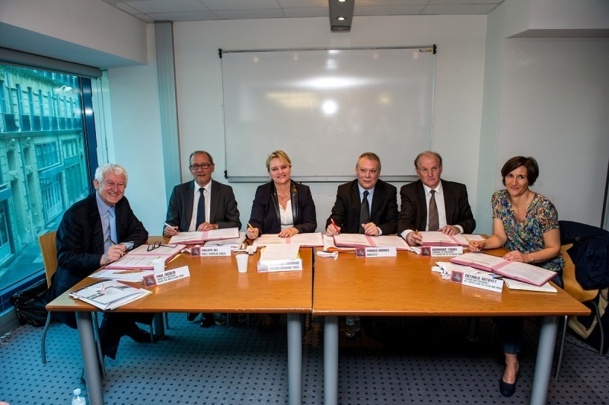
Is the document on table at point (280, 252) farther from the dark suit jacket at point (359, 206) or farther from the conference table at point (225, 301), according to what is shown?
the dark suit jacket at point (359, 206)

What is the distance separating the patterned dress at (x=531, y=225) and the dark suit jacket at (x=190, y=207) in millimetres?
1977

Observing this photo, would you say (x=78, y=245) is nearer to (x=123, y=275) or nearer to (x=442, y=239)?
(x=123, y=275)

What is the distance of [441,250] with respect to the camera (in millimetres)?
2238

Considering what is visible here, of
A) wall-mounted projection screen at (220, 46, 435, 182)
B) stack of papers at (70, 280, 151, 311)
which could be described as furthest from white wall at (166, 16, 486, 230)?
stack of papers at (70, 280, 151, 311)

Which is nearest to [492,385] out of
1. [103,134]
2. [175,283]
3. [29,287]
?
[175,283]

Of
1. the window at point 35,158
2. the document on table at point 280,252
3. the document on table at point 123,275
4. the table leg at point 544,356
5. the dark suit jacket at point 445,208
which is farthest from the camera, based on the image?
the window at point 35,158

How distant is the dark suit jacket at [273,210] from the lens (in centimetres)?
294

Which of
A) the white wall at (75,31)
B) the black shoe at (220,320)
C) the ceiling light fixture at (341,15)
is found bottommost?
the black shoe at (220,320)

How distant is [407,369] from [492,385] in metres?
0.48

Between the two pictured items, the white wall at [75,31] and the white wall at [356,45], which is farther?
the white wall at [356,45]

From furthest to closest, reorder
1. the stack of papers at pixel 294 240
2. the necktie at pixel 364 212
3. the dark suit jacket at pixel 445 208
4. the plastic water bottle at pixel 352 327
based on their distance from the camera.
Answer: the necktie at pixel 364 212 < the dark suit jacket at pixel 445 208 < the plastic water bottle at pixel 352 327 < the stack of papers at pixel 294 240

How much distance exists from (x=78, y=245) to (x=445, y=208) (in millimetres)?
2503

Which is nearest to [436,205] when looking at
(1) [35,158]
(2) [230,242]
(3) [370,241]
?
(3) [370,241]

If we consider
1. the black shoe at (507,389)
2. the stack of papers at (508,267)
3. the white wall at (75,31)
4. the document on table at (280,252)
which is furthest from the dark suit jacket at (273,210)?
the white wall at (75,31)
